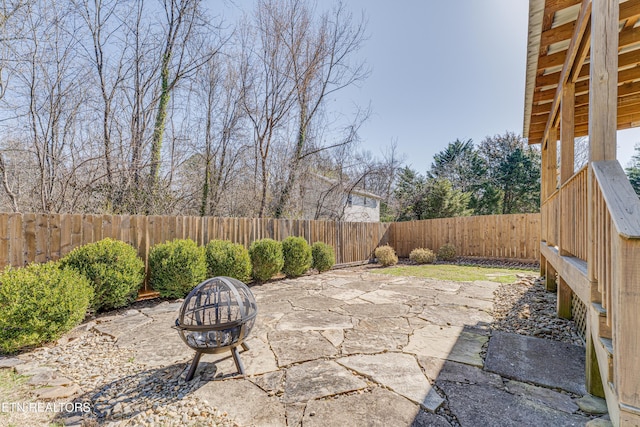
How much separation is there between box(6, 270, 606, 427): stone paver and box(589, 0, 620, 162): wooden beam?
5.88ft

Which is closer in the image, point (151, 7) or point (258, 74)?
point (151, 7)

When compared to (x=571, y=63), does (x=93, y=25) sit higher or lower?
higher

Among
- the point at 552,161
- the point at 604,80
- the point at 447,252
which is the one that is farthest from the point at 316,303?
the point at 447,252

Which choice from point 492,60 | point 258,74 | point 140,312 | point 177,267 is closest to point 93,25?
point 258,74

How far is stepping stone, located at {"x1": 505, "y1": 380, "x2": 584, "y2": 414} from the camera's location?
1.94 metres

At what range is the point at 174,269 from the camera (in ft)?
15.9

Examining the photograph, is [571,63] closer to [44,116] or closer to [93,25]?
[44,116]

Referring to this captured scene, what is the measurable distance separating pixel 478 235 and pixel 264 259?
8.03 metres

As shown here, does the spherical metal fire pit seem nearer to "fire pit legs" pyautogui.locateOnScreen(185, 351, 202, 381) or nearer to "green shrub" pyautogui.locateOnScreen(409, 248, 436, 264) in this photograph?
"fire pit legs" pyautogui.locateOnScreen(185, 351, 202, 381)

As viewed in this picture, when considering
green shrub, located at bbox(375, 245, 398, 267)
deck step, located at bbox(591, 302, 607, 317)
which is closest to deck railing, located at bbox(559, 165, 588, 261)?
deck step, located at bbox(591, 302, 607, 317)

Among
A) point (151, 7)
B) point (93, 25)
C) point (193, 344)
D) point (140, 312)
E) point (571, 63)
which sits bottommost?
point (140, 312)

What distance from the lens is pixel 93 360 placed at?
2.74 m

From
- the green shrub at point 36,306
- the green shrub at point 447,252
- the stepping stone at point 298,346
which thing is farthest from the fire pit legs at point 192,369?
the green shrub at point 447,252

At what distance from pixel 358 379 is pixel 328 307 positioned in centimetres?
214
